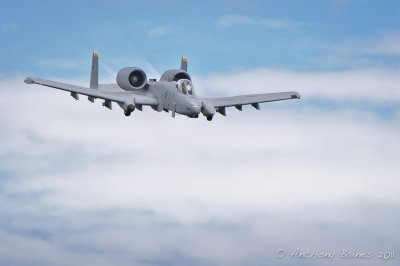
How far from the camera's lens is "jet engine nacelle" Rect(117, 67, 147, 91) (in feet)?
276

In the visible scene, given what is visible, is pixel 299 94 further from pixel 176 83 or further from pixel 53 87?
pixel 53 87

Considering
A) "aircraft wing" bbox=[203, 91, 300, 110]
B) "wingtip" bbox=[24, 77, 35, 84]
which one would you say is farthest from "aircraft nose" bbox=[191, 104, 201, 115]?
"wingtip" bbox=[24, 77, 35, 84]

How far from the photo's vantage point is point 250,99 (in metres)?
84.9

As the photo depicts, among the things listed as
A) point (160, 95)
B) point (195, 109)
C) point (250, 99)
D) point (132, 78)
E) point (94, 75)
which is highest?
point (94, 75)

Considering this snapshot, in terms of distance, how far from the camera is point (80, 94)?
266 feet

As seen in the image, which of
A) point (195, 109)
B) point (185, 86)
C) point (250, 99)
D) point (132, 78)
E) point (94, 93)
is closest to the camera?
point (195, 109)

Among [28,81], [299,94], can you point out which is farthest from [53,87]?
[299,94]

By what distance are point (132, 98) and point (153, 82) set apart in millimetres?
4196

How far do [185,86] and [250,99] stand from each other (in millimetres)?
6617

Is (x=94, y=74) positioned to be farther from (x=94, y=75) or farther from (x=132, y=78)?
(x=132, y=78)

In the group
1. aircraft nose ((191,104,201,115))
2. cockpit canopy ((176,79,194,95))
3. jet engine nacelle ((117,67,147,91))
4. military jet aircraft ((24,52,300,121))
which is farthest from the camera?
jet engine nacelle ((117,67,147,91))

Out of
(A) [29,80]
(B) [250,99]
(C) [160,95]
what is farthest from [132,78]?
(B) [250,99]

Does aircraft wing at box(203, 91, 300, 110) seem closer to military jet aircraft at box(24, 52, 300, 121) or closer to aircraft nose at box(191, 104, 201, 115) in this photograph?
military jet aircraft at box(24, 52, 300, 121)

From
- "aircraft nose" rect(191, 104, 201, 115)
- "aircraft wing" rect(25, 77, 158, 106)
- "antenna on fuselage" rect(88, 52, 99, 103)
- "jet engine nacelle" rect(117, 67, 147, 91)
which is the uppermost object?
"antenna on fuselage" rect(88, 52, 99, 103)
